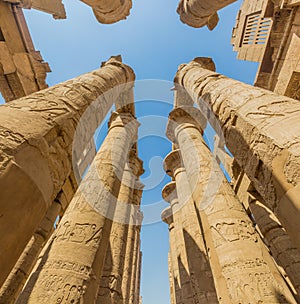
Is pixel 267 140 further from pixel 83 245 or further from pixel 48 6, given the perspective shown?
pixel 48 6

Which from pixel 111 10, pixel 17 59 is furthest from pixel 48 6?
pixel 17 59

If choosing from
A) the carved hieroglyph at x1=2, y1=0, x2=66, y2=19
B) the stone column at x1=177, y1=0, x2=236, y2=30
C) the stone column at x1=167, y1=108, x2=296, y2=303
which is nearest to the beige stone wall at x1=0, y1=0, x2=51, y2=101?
the carved hieroglyph at x1=2, y1=0, x2=66, y2=19

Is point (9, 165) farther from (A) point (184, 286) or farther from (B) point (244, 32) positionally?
(B) point (244, 32)

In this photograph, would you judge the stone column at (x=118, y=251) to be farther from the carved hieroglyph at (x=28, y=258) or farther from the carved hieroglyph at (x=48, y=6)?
the carved hieroglyph at (x=48, y=6)

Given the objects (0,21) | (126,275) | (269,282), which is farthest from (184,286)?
(0,21)

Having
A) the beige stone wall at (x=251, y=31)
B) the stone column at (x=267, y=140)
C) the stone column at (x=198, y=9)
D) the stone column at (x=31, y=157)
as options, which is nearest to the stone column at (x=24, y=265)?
the stone column at (x=31, y=157)

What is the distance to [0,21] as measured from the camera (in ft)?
28.0

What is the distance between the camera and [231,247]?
169 inches

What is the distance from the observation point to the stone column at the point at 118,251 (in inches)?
218

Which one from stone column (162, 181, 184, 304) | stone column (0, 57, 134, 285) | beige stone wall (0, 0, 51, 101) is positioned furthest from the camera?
beige stone wall (0, 0, 51, 101)

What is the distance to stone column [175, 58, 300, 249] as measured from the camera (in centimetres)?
224

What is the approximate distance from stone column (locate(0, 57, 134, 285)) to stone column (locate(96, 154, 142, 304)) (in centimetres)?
414

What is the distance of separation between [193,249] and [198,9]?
11427 millimetres

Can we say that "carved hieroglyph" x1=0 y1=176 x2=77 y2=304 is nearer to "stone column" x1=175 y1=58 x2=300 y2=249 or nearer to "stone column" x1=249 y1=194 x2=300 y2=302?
"stone column" x1=175 y1=58 x2=300 y2=249
